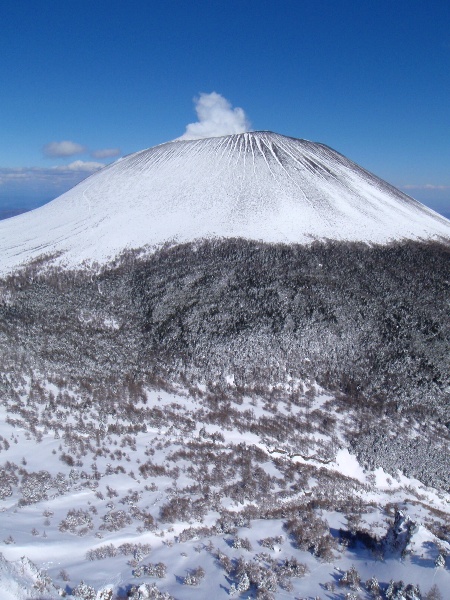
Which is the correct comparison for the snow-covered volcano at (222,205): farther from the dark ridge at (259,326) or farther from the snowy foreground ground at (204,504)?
the snowy foreground ground at (204,504)

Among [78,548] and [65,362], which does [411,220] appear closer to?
[65,362]

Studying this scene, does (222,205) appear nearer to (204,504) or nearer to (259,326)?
(259,326)

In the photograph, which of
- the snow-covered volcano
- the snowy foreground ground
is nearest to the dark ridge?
the snowy foreground ground

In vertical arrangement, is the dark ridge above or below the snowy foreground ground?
above

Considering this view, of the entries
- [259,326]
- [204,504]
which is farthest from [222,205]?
[204,504]

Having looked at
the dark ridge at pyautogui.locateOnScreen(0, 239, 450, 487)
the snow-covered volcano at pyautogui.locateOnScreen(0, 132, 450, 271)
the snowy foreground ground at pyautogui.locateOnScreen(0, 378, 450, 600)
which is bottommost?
the snowy foreground ground at pyautogui.locateOnScreen(0, 378, 450, 600)

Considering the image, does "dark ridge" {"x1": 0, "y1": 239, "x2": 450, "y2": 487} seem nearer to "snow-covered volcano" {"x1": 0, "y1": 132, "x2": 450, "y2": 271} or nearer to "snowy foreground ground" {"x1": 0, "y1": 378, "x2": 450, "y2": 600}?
"snowy foreground ground" {"x1": 0, "y1": 378, "x2": 450, "y2": 600}
